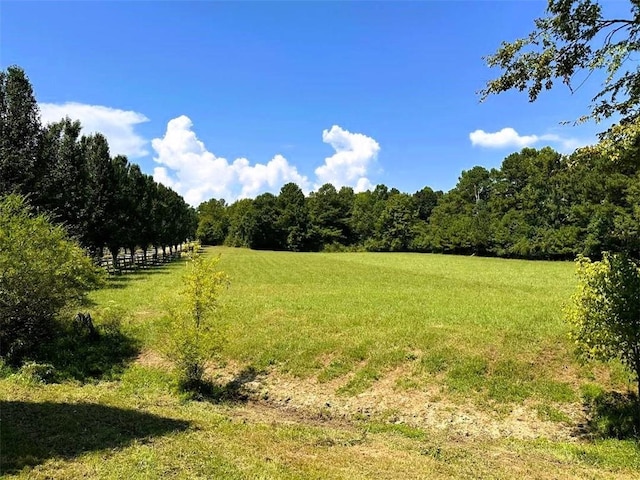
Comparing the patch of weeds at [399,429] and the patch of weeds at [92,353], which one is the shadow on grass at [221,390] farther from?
the patch of weeds at [399,429]

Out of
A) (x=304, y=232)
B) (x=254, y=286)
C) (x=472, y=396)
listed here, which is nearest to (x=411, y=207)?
(x=304, y=232)

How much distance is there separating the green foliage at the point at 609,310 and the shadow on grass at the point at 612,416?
1.45 metres

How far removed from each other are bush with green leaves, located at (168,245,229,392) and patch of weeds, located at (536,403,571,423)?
869cm

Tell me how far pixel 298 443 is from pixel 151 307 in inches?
612

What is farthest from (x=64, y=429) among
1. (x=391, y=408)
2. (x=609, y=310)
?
(x=609, y=310)

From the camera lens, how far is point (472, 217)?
8400cm

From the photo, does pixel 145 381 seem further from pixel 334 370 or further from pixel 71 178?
pixel 71 178

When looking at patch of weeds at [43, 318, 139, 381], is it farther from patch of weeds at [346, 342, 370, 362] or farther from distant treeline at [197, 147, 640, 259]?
distant treeline at [197, 147, 640, 259]

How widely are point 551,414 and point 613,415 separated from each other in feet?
4.46

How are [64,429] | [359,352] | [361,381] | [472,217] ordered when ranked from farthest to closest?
1. [472,217]
2. [359,352]
3. [361,381]
4. [64,429]

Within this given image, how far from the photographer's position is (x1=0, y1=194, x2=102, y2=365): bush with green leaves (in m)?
13.7

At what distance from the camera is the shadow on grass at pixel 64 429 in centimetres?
658

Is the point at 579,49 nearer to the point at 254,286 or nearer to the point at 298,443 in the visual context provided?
the point at 298,443

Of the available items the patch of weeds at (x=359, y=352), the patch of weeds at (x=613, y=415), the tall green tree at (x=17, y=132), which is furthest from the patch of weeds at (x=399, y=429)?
the tall green tree at (x=17, y=132)
